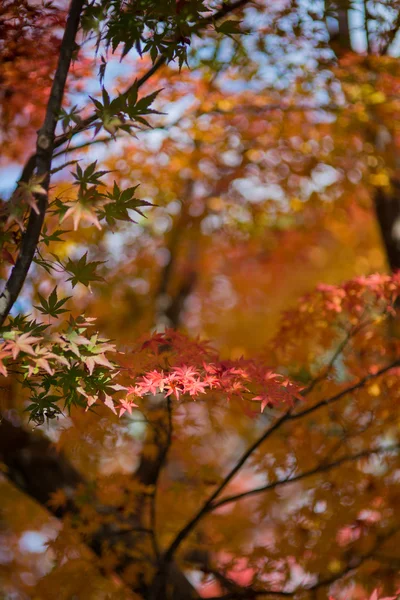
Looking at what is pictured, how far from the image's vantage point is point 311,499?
10.3 feet

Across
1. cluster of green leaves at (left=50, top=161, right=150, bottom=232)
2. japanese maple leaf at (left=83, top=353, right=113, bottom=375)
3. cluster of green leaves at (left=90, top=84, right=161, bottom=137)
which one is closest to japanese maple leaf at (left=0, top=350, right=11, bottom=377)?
japanese maple leaf at (left=83, top=353, right=113, bottom=375)

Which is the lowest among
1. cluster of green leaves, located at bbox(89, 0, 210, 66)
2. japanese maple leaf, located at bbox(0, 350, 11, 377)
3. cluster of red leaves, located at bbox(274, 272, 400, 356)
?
japanese maple leaf, located at bbox(0, 350, 11, 377)

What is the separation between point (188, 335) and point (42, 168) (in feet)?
4.38

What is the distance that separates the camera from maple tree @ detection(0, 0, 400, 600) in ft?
6.54

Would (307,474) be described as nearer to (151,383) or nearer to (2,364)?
(151,383)

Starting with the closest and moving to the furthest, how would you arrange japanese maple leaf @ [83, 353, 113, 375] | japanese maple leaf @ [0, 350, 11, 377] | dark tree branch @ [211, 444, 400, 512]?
japanese maple leaf @ [0, 350, 11, 377] → japanese maple leaf @ [83, 353, 113, 375] → dark tree branch @ [211, 444, 400, 512]

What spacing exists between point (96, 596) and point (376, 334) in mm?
2229

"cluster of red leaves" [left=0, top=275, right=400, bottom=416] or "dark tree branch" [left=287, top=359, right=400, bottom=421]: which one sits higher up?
"dark tree branch" [left=287, top=359, right=400, bottom=421]

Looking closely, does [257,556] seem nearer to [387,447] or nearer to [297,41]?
[387,447]

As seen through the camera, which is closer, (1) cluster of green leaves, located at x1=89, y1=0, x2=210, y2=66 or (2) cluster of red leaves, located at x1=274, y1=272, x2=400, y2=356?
(1) cluster of green leaves, located at x1=89, y1=0, x2=210, y2=66

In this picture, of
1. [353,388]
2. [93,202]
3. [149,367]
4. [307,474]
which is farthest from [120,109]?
[307,474]

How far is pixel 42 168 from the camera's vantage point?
2.03 metres

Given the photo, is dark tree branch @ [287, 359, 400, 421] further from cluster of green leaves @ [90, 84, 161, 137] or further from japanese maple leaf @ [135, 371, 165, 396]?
cluster of green leaves @ [90, 84, 161, 137]

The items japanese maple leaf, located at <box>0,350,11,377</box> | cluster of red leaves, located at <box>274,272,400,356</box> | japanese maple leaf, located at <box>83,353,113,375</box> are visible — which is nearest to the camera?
japanese maple leaf, located at <box>0,350,11,377</box>
